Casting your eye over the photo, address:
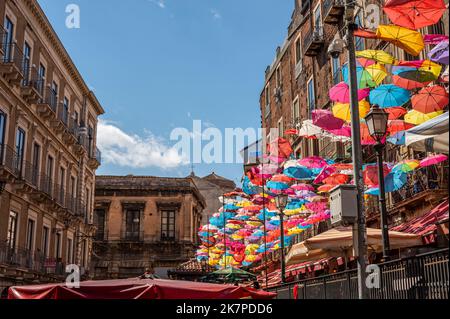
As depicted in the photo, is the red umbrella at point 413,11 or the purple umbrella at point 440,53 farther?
the red umbrella at point 413,11

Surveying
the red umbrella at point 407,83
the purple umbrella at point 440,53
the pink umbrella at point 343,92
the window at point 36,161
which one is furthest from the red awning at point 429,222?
the window at point 36,161

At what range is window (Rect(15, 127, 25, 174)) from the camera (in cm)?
2405

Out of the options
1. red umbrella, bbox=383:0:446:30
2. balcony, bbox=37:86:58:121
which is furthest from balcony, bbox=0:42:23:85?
red umbrella, bbox=383:0:446:30

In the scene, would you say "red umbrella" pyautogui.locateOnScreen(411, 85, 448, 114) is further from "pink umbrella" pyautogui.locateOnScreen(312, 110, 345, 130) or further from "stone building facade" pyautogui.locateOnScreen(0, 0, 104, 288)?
"stone building facade" pyautogui.locateOnScreen(0, 0, 104, 288)

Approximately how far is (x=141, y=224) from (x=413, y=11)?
4325cm

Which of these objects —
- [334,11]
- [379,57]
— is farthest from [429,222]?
[334,11]

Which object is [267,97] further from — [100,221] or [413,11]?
[413,11]

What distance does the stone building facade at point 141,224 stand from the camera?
51281 mm

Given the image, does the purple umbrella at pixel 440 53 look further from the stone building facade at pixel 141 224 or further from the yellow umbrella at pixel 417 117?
the stone building facade at pixel 141 224

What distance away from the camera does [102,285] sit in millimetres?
8859

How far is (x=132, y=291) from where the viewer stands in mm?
8758

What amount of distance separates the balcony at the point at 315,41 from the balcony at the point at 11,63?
12743mm

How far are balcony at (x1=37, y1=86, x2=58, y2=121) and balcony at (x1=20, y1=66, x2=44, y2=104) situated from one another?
0.45 meters

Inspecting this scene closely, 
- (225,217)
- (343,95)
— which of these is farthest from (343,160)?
(225,217)
